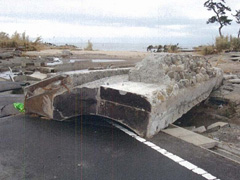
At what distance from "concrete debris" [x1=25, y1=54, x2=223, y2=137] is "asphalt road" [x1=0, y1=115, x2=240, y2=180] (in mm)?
352

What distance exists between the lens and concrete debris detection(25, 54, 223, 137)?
4.67 meters

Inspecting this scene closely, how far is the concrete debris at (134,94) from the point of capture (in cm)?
467

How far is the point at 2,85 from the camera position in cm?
971

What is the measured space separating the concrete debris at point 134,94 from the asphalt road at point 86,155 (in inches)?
13.8

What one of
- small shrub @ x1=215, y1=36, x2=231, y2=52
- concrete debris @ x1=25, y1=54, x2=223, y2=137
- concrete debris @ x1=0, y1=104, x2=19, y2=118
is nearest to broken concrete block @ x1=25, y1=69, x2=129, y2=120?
concrete debris @ x1=25, y1=54, x2=223, y2=137

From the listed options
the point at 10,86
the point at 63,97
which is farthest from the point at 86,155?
the point at 10,86

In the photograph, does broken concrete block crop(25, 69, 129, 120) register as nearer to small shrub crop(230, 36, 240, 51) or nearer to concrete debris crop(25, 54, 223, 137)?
concrete debris crop(25, 54, 223, 137)

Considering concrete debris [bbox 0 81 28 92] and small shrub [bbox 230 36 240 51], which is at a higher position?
small shrub [bbox 230 36 240 51]

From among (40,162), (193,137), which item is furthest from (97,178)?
(193,137)

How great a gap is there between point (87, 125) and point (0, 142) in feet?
5.22

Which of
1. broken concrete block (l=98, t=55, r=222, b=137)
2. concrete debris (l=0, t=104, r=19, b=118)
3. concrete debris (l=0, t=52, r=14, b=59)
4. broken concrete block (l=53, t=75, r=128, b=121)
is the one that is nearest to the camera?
broken concrete block (l=98, t=55, r=222, b=137)

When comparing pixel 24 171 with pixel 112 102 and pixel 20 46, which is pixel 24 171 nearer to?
pixel 112 102

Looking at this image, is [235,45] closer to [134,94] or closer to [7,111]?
[134,94]

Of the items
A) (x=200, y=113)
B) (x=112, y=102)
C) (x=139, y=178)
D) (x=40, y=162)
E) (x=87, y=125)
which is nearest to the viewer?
(x=139, y=178)
